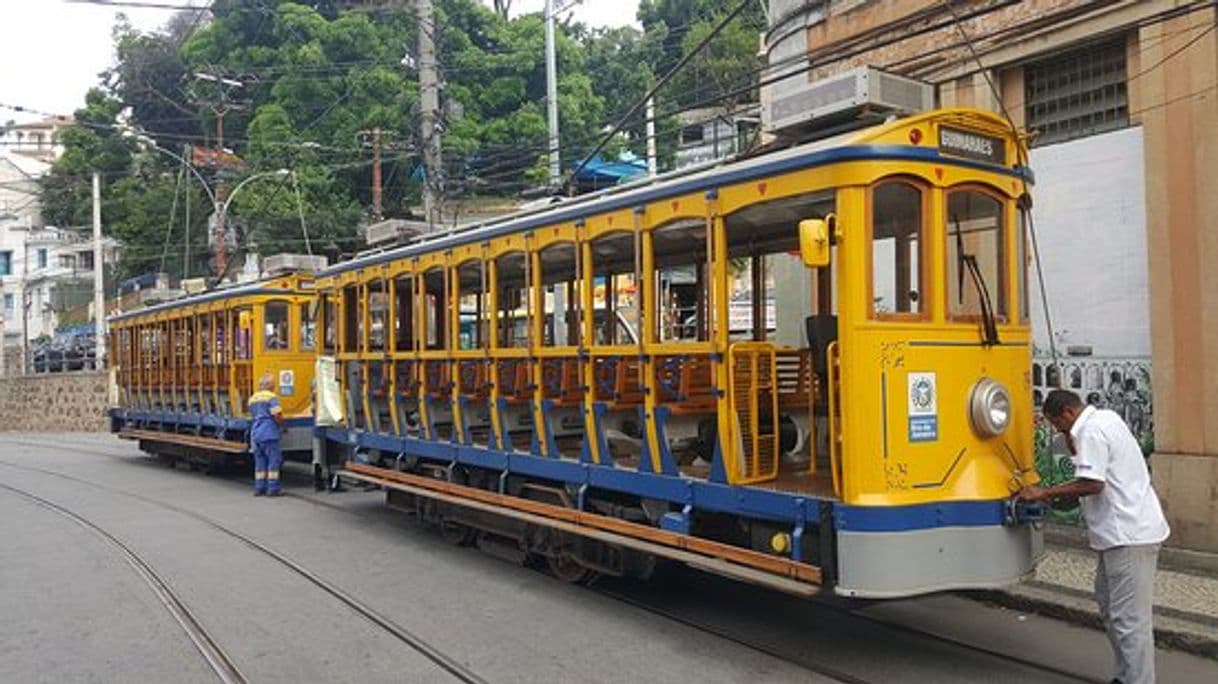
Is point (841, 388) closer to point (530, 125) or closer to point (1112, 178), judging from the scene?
point (1112, 178)

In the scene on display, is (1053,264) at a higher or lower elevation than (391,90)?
lower

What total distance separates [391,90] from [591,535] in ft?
97.3

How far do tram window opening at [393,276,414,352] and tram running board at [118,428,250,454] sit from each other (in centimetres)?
610

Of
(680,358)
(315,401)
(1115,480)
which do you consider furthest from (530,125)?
(1115,480)

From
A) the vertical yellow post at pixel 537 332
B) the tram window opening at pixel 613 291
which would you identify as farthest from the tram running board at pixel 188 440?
the tram window opening at pixel 613 291

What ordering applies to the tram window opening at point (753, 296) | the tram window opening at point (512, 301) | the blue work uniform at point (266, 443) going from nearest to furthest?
the tram window opening at point (753, 296), the tram window opening at point (512, 301), the blue work uniform at point (266, 443)

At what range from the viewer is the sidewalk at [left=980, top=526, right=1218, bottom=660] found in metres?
6.38

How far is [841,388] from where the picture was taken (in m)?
5.82

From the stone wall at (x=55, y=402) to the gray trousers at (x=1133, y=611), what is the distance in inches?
1271

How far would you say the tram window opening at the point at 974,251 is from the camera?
6.25 m

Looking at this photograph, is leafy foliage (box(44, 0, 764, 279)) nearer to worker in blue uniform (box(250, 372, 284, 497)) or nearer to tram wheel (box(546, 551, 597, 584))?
worker in blue uniform (box(250, 372, 284, 497))

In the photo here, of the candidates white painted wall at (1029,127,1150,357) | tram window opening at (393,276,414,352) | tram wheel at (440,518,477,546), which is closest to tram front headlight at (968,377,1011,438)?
white painted wall at (1029,127,1150,357)

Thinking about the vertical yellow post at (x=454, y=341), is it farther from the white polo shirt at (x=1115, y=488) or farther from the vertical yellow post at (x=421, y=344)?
the white polo shirt at (x=1115, y=488)

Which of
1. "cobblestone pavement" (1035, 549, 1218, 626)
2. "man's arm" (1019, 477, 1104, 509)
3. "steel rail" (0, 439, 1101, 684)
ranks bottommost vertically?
"steel rail" (0, 439, 1101, 684)
